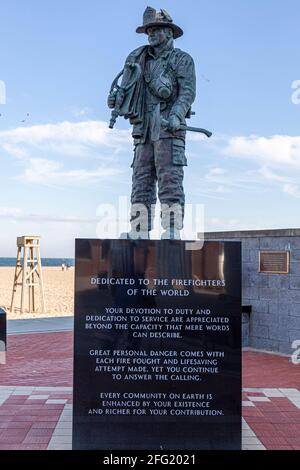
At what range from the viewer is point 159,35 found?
19.0 ft

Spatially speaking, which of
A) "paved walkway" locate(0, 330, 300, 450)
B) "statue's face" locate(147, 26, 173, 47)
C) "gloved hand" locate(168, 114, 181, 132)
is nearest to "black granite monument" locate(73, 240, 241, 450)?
"paved walkway" locate(0, 330, 300, 450)

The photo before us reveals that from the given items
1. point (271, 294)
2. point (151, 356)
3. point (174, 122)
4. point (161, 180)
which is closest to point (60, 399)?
point (151, 356)

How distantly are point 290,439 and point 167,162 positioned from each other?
286 cm

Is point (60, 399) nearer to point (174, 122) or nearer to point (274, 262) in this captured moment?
point (174, 122)

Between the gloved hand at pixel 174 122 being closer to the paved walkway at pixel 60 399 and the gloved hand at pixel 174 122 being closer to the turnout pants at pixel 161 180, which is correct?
the turnout pants at pixel 161 180

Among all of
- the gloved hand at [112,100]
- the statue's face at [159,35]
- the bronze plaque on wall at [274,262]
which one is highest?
the statue's face at [159,35]

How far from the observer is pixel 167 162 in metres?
5.73

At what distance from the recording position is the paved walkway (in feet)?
15.2

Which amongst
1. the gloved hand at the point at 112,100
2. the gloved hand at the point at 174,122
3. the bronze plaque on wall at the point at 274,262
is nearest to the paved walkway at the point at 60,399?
the bronze plaque on wall at the point at 274,262

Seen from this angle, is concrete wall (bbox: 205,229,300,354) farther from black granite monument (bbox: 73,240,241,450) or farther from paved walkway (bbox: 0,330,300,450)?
black granite monument (bbox: 73,240,241,450)

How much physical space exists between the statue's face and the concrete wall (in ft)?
12.9

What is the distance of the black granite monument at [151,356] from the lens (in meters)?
4.23

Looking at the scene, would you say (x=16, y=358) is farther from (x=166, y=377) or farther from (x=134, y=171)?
(x=166, y=377)

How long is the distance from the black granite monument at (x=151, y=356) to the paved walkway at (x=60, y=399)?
0.45 meters
